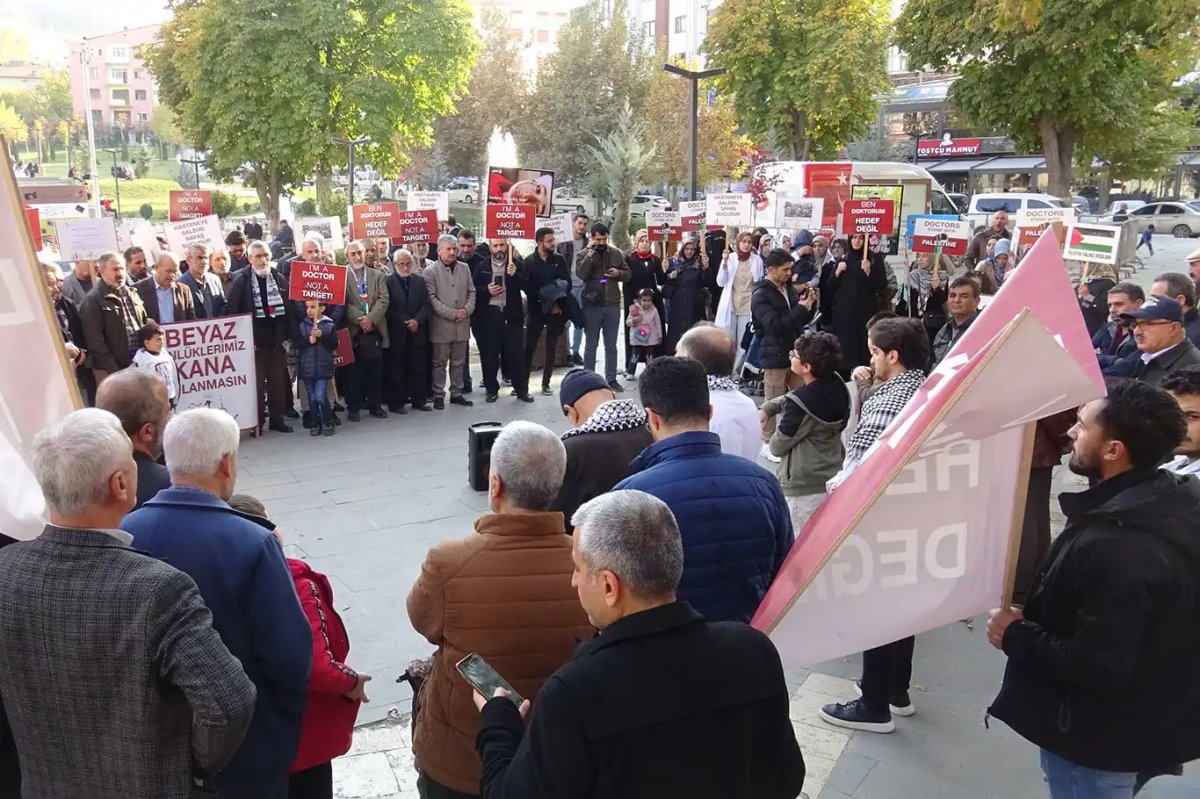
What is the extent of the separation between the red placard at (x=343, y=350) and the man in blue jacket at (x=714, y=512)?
7.36 m

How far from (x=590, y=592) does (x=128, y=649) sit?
1.14 metres

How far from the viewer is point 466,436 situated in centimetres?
1024

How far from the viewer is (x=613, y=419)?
4207 mm

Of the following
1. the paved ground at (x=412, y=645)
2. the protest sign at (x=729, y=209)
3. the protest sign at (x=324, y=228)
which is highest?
the protest sign at (x=729, y=209)

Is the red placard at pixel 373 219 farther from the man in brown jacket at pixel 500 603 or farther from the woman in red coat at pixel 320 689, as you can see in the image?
the man in brown jacket at pixel 500 603

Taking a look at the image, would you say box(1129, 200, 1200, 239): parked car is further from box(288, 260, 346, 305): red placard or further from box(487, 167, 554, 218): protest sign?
box(288, 260, 346, 305): red placard

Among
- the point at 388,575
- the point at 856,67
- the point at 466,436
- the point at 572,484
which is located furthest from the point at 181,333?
the point at 856,67

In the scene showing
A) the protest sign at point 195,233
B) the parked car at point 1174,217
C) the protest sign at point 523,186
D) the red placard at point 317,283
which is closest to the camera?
the red placard at point 317,283

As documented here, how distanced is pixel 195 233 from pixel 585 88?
1334 inches

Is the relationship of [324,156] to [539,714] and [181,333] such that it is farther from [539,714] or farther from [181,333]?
[539,714]

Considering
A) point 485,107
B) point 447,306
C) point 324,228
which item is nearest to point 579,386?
point 447,306

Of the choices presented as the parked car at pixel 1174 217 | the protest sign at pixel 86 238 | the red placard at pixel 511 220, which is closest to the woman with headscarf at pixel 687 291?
the red placard at pixel 511 220

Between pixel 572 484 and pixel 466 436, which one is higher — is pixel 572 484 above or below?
above

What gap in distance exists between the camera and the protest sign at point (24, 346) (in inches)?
119
